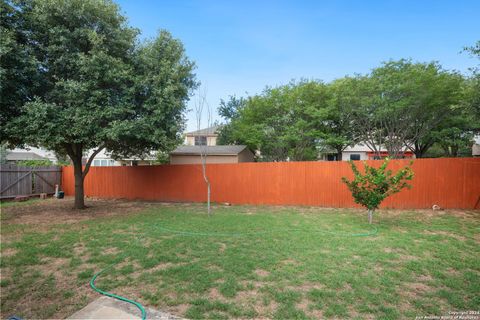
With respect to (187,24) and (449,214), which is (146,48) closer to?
(187,24)

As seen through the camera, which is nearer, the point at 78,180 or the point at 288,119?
the point at 78,180

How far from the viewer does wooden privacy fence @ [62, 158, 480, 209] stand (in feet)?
25.5

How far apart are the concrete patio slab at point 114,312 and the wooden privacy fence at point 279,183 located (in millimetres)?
7514

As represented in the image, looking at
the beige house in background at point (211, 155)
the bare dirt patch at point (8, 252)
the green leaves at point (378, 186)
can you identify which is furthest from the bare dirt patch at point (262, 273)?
the beige house in background at point (211, 155)

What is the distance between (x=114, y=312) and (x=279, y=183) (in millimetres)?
7699

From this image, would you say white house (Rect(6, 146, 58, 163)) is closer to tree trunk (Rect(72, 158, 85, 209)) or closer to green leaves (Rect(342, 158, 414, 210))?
tree trunk (Rect(72, 158, 85, 209))

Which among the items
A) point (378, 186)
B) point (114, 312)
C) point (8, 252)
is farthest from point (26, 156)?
point (378, 186)

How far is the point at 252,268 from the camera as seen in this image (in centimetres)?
352

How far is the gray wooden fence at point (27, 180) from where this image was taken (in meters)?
10.6

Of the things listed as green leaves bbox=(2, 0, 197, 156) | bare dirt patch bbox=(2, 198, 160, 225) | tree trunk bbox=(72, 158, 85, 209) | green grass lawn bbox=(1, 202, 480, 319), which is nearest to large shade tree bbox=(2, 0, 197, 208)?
green leaves bbox=(2, 0, 197, 156)

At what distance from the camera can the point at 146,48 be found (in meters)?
7.90

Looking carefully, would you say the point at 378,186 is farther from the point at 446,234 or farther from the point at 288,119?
the point at 288,119

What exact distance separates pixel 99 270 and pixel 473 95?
10.0 metres

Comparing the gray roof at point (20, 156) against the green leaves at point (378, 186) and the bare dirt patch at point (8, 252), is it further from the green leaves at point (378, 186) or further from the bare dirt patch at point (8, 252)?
the green leaves at point (378, 186)
